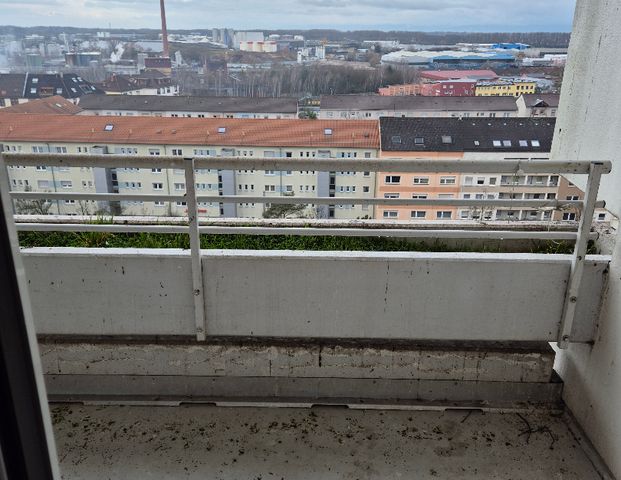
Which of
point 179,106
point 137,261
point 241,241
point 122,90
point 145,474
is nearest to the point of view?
point 145,474

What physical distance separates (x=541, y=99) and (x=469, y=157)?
1477 millimetres

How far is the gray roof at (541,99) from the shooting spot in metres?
3.44

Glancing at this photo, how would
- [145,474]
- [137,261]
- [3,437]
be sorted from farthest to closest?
[137,261] < [145,474] < [3,437]

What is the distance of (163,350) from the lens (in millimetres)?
3205

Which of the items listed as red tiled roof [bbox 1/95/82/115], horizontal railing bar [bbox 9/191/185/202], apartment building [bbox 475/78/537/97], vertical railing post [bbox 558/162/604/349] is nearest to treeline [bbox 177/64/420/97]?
apartment building [bbox 475/78/537/97]

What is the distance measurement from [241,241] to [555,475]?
2.46 m

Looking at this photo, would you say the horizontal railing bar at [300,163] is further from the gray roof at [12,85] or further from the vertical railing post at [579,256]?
the gray roof at [12,85]

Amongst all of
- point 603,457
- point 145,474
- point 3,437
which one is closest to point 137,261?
point 145,474

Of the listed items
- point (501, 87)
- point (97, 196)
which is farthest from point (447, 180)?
point (501, 87)

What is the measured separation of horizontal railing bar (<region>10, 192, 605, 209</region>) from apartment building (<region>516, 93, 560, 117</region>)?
0.91 meters

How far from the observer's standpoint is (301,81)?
15.0ft

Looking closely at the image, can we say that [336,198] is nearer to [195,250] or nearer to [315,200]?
[315,200]

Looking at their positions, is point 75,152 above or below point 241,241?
above

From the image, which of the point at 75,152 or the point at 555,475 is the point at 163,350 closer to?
the point at 75,152
